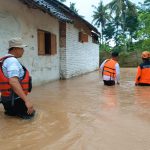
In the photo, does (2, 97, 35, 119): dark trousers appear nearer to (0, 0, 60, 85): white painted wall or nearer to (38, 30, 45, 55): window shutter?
(0, 0, 60, 85): white painted wall

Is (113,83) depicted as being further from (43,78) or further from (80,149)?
(80,149)

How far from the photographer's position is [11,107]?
650cm

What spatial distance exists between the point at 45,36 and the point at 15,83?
28.6 ft

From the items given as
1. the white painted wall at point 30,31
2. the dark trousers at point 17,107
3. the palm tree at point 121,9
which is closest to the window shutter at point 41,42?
the white painted wall at point 30,31

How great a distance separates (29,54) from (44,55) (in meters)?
1.57

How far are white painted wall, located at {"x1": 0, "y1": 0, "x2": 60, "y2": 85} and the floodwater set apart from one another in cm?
264

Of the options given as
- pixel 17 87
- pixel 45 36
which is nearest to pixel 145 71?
pixel 45 36

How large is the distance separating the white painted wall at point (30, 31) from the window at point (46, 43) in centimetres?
19

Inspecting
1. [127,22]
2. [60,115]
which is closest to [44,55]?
[60,115]

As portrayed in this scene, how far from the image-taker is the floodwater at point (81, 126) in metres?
5.02

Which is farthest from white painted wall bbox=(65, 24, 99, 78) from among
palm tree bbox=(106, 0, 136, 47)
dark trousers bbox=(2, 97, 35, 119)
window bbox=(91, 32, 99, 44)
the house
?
palm tree bbox=(106, 0, 136, 47)

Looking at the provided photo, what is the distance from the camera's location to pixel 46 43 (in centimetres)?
1466

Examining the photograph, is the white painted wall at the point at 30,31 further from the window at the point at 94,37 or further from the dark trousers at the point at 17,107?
the window at the point at 94,37

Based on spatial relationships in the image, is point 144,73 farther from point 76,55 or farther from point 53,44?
point 76,55
